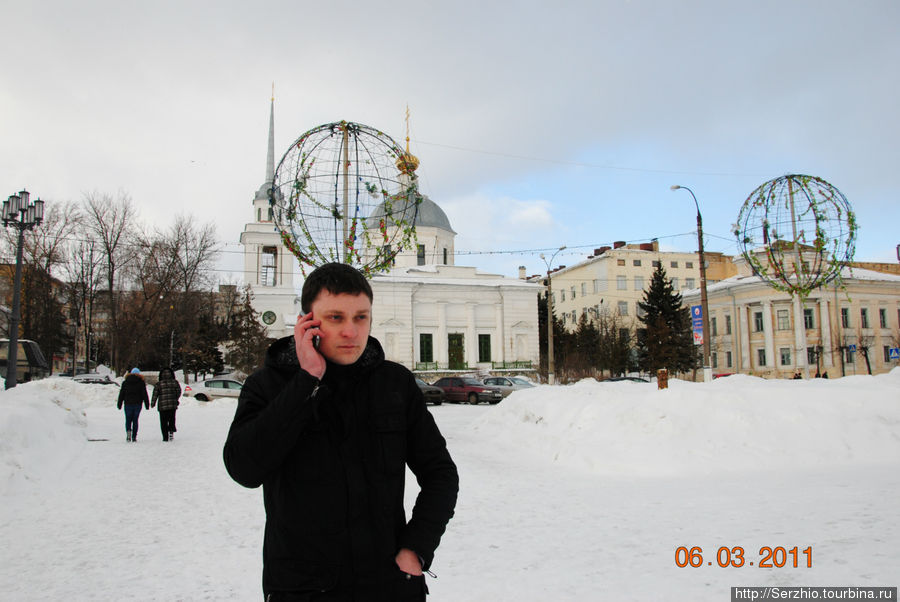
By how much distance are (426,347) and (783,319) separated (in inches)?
1249

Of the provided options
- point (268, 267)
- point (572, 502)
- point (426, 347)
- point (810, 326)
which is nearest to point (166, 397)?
point (572, 502)

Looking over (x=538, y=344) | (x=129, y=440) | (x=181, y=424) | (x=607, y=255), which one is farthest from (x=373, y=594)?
(x=607, y=255)

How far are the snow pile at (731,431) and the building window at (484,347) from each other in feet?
153

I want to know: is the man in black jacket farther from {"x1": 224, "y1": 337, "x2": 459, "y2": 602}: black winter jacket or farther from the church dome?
the church dome

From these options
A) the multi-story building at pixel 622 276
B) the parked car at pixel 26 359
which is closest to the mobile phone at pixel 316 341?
the parked car at pixel 26 359

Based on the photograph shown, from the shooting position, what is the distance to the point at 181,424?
19.9 m

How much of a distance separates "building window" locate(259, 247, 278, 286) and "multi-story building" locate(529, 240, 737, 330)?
32.5 m

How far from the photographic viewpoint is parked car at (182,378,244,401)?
29.8 meters


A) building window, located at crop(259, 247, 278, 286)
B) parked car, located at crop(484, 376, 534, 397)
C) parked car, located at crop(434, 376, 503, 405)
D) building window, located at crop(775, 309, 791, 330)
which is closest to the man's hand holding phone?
parked car, located at crop(434, 376, 503, 405)

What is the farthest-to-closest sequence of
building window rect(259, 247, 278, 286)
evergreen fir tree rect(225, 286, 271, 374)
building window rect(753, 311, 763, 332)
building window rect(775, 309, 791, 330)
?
building window rect(259, 247, 278, 286) < building window rect(753, 311, 763, 332) < building window rect(775, 309, 791, 330) < evergreen fir tree rect(225, 286, 271, 374)

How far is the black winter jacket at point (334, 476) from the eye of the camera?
2.15 meters

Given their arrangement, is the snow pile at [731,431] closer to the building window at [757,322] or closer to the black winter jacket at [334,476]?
the black winter jacket at [334,476]

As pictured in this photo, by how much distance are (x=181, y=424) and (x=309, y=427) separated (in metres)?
19.8

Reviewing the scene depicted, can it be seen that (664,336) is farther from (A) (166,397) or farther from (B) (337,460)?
(B) (337,460)
